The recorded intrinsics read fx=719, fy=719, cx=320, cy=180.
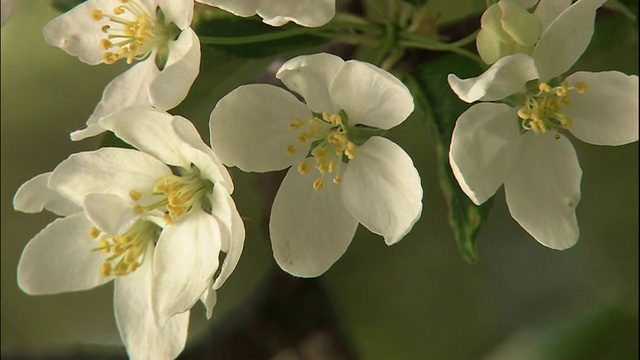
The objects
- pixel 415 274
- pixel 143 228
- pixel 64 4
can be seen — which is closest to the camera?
pixel 143 228

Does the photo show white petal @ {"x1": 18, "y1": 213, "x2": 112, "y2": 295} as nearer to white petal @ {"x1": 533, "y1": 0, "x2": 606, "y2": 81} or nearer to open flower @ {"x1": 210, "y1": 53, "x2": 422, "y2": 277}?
open flower @ {"x1": 210, "y1": 53, "x2": 422, "y2": 277}

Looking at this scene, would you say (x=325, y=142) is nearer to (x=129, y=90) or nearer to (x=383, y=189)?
(x=383, y=189)

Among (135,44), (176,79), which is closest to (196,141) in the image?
(176,79)

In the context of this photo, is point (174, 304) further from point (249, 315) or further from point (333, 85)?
point (249, 315)

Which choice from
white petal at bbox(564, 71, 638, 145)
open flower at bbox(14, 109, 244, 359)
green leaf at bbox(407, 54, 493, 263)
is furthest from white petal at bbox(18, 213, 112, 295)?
white petal at bbox(564, 71, 638, 145)

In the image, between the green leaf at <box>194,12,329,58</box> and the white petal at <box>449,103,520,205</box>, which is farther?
the green leaf at <box>194,12,329,58</box>

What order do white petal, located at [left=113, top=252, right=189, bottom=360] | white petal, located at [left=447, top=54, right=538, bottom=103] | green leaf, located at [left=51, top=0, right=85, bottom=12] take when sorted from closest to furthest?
white petal, located at [left=447, top=54, right=538, bottom=103]
white petal, located at [left=113, top=252, right=189, bottom=360]
green leaf, located at [left=51, top=0, right=85, bottom=12]
